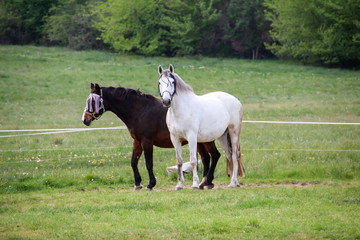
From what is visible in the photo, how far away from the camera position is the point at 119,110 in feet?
32.8

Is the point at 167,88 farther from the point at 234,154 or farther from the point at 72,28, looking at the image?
the point at 72,28

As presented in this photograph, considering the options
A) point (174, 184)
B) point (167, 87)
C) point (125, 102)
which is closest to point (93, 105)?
point (125, 102)

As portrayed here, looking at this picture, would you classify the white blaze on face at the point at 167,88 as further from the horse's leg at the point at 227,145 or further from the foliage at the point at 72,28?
the foliage at the point at 72,28

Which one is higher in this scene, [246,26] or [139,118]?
[246,26]

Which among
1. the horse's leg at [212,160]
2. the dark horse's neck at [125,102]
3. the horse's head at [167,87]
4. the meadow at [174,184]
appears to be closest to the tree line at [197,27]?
the meadow at [174,184]

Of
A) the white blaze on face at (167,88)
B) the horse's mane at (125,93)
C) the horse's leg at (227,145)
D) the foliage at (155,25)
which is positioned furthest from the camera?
the foliage at (155,25)

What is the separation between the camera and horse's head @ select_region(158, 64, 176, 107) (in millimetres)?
8608

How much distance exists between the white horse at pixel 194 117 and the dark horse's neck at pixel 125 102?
94 cm

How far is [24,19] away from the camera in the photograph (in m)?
59.3

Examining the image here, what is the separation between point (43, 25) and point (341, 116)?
46705 millimetres

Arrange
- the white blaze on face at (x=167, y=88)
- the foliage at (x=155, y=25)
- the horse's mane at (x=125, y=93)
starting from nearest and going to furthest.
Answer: the white blaze on face at (x=167, y=88)
the horse's mane at (x=125, y=93)
the foliage at (x=155, y=25)

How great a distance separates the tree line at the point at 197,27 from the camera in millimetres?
43031

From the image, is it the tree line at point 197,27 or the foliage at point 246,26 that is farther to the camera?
the foliage at point 246,26

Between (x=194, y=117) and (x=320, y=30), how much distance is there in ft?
126
